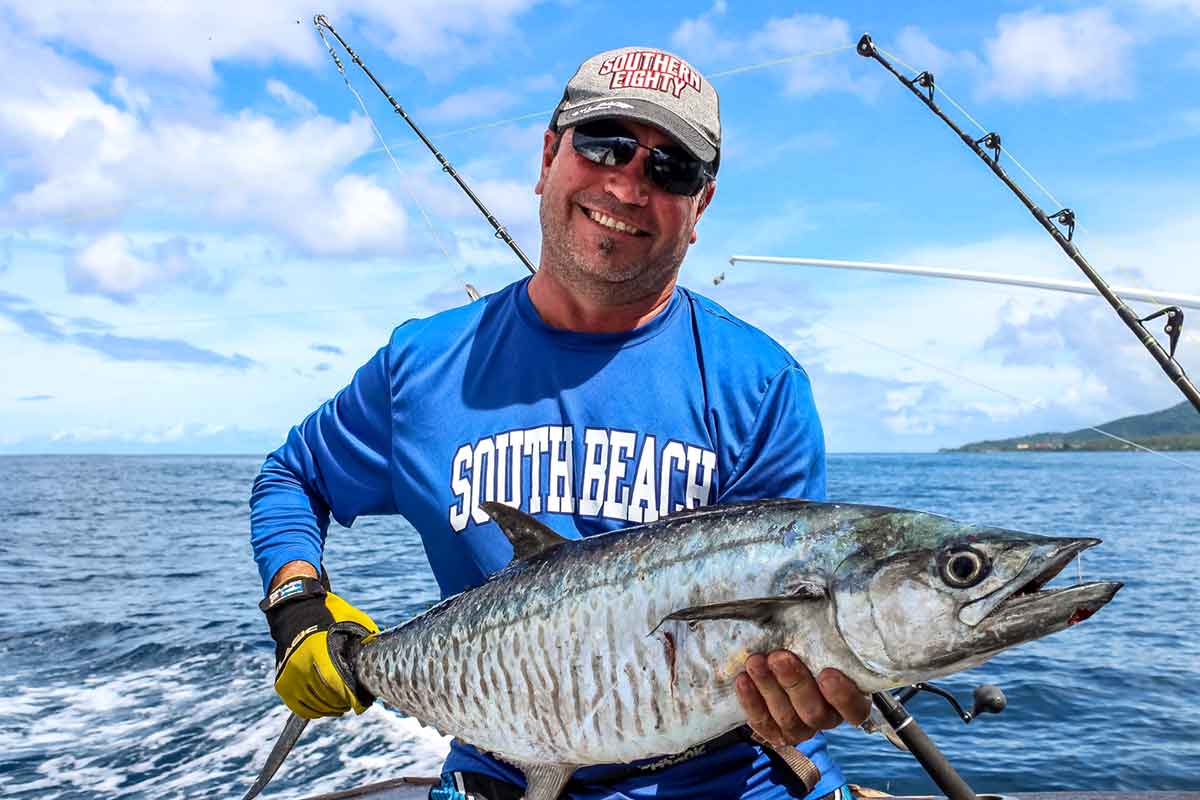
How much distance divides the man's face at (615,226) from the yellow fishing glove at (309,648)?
113 centimetres

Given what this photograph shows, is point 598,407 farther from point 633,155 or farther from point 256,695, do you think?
point 256,695

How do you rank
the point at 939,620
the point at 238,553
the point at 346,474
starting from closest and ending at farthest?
the point at 939,620, the point at 346,474, the point at 238,553

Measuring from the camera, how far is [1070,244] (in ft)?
20.2

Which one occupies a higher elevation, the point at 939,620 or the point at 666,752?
the point at 939,620

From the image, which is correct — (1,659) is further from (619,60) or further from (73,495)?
(73,495)

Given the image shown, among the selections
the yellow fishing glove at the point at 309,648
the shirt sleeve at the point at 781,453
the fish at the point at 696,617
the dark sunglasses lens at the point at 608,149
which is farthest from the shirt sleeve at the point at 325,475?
the shirt sleeve at the point at 781,453

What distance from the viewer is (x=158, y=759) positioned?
793 cm

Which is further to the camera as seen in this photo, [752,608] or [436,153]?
[436,153]

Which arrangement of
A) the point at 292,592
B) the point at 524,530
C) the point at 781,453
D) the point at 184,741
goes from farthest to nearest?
1. the point at 184,741
2. the point at 292,592
3. the point at 781,453
4. the point at 524,530

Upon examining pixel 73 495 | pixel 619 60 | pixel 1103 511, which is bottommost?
pixel 1103 511

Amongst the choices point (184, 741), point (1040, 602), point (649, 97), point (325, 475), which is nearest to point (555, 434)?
point (325, 475)

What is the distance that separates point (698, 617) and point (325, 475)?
4.96 ft

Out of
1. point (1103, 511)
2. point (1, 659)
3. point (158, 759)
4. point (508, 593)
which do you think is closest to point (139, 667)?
point (1, 659)

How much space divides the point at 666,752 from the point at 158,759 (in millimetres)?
7108
